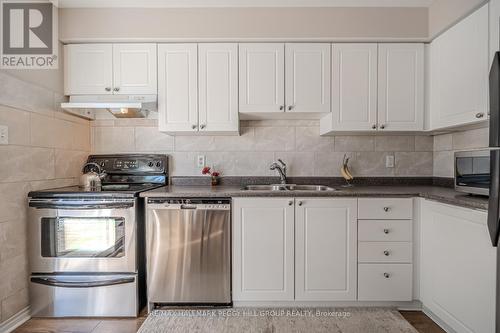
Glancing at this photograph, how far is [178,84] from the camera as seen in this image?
7.86 feet

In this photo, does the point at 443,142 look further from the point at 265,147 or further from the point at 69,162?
the point at 69,162

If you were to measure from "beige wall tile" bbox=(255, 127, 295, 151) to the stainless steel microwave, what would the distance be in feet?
4.39

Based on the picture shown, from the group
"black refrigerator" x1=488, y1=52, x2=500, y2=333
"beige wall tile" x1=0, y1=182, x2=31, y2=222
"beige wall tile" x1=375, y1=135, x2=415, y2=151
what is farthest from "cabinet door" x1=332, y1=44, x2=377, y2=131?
"beige wall tile" x1=0, y1=182, x2=31, y2=222

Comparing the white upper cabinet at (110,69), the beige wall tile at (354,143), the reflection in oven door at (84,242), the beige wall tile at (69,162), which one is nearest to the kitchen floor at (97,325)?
the reflection in oven door at (84,242)

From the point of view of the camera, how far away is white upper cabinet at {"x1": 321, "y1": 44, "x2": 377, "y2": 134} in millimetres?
2369

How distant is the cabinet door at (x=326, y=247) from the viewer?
212 centimetres

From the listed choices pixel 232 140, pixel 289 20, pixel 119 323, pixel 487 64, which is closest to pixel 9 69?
pixel 232 140

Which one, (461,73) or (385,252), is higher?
(461,73)

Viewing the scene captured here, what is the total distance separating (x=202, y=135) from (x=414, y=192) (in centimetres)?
189

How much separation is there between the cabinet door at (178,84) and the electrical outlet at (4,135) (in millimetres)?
1021

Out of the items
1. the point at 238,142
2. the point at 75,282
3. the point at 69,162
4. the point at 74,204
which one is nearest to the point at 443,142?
the point at 238,142

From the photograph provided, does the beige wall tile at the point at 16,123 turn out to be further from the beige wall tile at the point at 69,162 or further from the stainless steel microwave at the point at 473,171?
the stainless steel microwave at the point at 473,171

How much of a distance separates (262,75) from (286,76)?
0.20 meters

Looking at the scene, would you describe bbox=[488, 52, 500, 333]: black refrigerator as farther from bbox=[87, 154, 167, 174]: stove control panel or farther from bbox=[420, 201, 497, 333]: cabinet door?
bbox=[87, 154, 167, 174]: stove control panel
